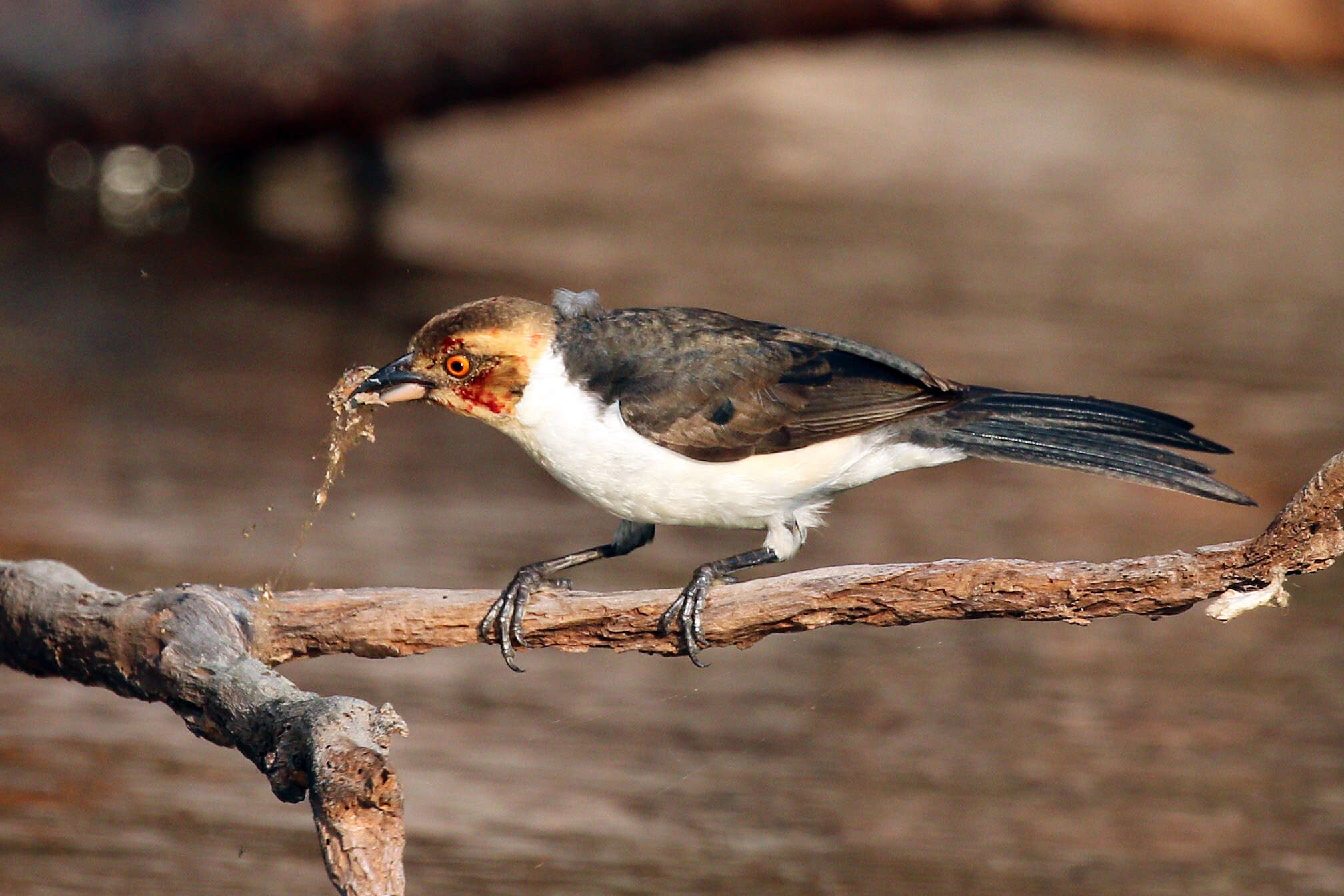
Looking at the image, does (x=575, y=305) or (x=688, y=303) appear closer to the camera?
(x=575, y=305)

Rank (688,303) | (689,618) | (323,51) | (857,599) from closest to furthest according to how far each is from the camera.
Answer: (857,599)
(689,618)
(688,303)
(323,51)

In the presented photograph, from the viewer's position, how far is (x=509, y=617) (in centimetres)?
404

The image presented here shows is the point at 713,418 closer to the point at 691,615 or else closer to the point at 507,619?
the point at 691,615

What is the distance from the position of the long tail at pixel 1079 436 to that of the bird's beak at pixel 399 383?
3.88ft

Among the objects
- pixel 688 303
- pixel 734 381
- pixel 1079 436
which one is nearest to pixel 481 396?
pixel 734 381

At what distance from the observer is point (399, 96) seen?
36.2 feet

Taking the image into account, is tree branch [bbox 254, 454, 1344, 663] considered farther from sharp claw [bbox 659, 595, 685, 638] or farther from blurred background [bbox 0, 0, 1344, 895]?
blurred background [bbox 0, 0, 1344, 895]

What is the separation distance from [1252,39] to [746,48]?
356 cm

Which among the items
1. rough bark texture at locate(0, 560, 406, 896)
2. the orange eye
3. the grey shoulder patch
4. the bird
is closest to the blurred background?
rough bark texture at locate(0, 560, 406, 896)

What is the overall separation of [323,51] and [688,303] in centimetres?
276

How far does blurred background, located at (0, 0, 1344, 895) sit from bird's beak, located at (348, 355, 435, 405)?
1184 millimetres

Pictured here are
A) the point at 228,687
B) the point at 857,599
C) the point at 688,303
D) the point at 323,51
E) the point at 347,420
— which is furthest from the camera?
the point at 323,51

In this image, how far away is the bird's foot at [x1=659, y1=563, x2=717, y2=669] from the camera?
3.89 meters

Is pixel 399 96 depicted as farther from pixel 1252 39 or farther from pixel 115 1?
pixel 1252 39
